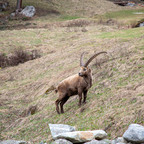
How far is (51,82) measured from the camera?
16891mm

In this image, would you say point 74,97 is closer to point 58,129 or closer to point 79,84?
point 79,84

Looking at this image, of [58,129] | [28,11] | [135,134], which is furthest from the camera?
[28,11]

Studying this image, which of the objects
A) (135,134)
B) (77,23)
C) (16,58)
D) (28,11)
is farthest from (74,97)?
(28,11)

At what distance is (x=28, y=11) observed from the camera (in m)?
46.8

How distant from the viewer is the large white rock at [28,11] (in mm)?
46281

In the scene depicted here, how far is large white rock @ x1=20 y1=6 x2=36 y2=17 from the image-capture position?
152 ft

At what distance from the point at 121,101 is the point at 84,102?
6.70ft

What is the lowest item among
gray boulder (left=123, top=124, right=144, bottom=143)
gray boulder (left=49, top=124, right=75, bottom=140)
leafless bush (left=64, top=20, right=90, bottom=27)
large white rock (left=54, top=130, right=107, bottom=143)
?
gray boulder (left=49, top=124, right=75, bottom=140)

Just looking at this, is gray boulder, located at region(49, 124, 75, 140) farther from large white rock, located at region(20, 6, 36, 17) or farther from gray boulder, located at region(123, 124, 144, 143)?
large white rock, located at region(20, 6, 36, 17)

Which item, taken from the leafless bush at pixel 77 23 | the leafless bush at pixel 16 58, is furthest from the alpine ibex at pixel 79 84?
the leafless bush at pixel 77 23

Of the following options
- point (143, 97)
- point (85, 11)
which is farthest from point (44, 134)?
point (85, 11)

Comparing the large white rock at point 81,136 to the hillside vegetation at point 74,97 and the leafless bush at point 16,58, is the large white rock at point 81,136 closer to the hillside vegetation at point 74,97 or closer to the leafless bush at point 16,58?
the hillside vegetation at point 74,97

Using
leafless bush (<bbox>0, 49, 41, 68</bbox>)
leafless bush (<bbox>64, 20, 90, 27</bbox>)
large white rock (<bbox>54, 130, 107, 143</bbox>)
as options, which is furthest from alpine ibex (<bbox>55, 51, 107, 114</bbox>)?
leafless bush (<bbox>64, 20, 90, 27</bbox>)

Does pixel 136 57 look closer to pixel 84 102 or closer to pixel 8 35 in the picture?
pixel 84 102
